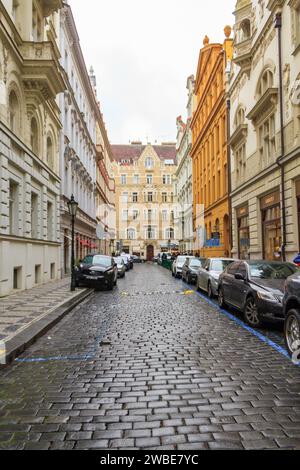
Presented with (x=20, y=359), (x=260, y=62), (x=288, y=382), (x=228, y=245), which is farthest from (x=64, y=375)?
(x=228, y=245)

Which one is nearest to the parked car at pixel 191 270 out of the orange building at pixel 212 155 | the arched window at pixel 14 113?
the orange building at pixel 212 155

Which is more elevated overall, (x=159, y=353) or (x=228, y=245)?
(x=228, y=245)

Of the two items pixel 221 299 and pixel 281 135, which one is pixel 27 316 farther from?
pixel 281 135

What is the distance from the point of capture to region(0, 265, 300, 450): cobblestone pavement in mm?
3295

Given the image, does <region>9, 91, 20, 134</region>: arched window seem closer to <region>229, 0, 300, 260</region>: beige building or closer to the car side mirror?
the car side mirror

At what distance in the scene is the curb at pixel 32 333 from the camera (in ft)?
19.2

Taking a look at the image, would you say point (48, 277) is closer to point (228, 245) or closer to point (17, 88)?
point (17, 88)

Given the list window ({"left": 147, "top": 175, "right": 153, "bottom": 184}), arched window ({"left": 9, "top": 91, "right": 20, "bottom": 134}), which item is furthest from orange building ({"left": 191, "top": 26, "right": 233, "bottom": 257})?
window ({"left": 147, "top": 175, "right": 153, "bottom": 184})

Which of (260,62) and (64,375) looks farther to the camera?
(260,62)

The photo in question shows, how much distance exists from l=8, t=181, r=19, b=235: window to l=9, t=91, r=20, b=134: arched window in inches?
86.3

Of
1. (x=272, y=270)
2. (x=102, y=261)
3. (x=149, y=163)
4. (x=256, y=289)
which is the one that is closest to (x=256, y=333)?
(x=256, y=289)

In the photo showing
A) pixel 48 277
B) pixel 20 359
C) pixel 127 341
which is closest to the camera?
pixel 20 359

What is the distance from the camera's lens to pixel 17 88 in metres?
15.4

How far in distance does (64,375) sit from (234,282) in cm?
577
